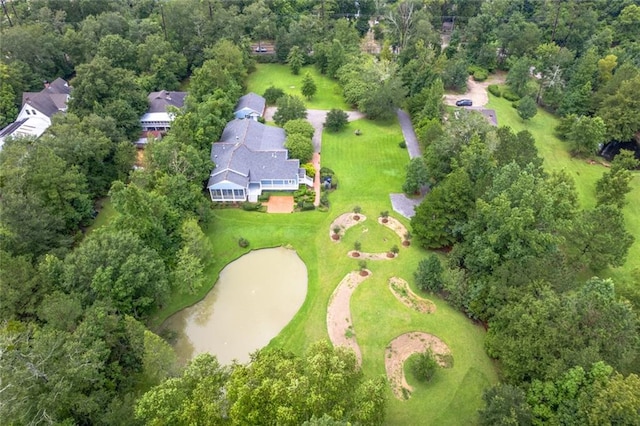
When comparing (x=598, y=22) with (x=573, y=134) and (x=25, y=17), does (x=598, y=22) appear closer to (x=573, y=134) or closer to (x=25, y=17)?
(x=573, y=134)

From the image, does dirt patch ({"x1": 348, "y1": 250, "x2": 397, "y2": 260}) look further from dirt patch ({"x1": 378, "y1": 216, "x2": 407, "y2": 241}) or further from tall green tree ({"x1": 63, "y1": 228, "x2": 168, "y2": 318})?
tall green tree ({"x1": 63, "y1": 228, "x2": 168, "y2": 318})

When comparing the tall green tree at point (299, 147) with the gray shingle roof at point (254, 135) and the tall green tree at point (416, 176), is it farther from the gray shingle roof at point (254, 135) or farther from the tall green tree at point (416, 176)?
the tall green tree at point (416, 176)

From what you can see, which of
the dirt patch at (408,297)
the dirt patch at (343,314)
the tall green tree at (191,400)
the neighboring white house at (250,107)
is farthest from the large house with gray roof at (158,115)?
the tall green tree at (191,400)

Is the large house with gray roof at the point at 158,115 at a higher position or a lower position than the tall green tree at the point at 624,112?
lower

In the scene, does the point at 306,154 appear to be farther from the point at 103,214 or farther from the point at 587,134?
the point at 587,134

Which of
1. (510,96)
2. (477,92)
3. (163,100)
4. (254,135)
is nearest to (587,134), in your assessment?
(510,96)

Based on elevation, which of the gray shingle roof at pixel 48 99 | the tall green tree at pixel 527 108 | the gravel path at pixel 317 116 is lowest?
the gravel path at pixel 317 116

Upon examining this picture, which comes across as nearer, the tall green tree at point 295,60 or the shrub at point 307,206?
the shrub at point 307,206
